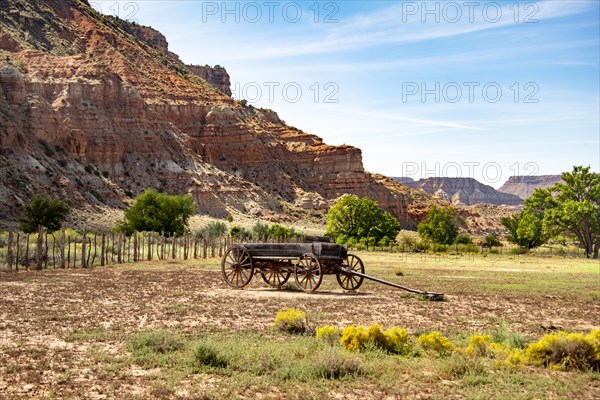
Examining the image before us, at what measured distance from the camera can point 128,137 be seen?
81.3 m

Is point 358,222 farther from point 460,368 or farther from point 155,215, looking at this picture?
point 460,368

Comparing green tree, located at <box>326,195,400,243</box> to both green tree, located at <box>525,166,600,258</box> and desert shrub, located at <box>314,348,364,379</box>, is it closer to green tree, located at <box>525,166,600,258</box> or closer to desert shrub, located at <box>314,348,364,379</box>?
green tree, located at <box>525,166,600,258</box>

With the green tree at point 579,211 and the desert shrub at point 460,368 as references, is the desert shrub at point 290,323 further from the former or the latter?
the green tree at point 579,211

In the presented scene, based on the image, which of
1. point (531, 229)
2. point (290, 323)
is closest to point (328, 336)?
point (290, 323)

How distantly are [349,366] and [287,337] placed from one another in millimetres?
2604

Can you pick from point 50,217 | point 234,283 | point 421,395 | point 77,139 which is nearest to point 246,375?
point 421,395

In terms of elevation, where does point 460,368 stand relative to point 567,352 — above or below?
below

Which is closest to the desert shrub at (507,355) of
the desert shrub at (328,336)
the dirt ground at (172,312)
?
the dirt ground at (172,312)

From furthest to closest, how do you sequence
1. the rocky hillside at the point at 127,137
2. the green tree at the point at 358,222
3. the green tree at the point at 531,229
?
1. the rocky hillside at the point at 127,137
2. the green tree at the point at 358,222
3. the green tree at the point at 531,229

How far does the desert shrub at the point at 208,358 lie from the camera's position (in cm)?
863

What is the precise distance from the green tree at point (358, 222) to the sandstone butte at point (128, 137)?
20080 mm

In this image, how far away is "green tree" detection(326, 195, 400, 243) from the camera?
65.8m

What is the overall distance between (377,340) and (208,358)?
2588 mm

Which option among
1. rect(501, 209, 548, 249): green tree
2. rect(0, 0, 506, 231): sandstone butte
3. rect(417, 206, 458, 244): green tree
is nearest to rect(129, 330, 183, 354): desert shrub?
rect(0, 0, 506, 231): sandstone butte
